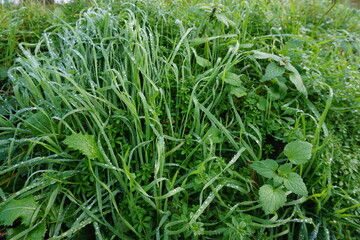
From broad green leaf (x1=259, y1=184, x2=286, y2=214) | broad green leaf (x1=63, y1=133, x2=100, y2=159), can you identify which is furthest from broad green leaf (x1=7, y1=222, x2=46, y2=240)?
broad green leaf (x1=259, y1=184, x2=286, y2=214)

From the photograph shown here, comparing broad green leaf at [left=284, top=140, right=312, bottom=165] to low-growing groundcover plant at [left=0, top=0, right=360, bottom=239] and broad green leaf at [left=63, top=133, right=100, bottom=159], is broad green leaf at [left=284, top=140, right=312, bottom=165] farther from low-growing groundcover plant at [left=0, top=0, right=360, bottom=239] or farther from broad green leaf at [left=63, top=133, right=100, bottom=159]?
broad green leaf at [left=63, top=133, right=100, bottom=159]

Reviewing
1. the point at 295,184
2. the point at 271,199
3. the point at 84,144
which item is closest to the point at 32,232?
the point at 84,144

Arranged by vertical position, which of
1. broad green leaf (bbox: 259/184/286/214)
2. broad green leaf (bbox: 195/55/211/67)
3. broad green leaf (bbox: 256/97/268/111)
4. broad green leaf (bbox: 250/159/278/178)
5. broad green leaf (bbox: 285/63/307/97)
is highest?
broad green leaf (bbox: 195/55/211/67)

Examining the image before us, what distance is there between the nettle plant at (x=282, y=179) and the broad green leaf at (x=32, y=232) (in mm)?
958

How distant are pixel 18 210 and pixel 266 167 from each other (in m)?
1.12

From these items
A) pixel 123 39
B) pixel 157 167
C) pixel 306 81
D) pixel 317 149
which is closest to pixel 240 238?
pixel 157 167

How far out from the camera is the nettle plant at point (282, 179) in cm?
122

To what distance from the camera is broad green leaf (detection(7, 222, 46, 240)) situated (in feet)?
3.96

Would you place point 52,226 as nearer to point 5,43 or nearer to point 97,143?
point 97,143

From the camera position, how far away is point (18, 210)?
3.95 ft

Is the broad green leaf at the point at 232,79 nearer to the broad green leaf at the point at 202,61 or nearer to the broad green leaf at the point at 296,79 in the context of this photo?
the broad green leaf at the point at 202,61

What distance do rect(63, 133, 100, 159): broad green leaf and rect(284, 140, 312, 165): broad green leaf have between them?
898mm

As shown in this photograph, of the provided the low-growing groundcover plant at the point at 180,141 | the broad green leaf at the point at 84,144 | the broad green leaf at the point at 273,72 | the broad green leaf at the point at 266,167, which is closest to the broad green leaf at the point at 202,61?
the low-growing groundcover plant at the point at 180,141

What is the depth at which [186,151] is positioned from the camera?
1.41m
